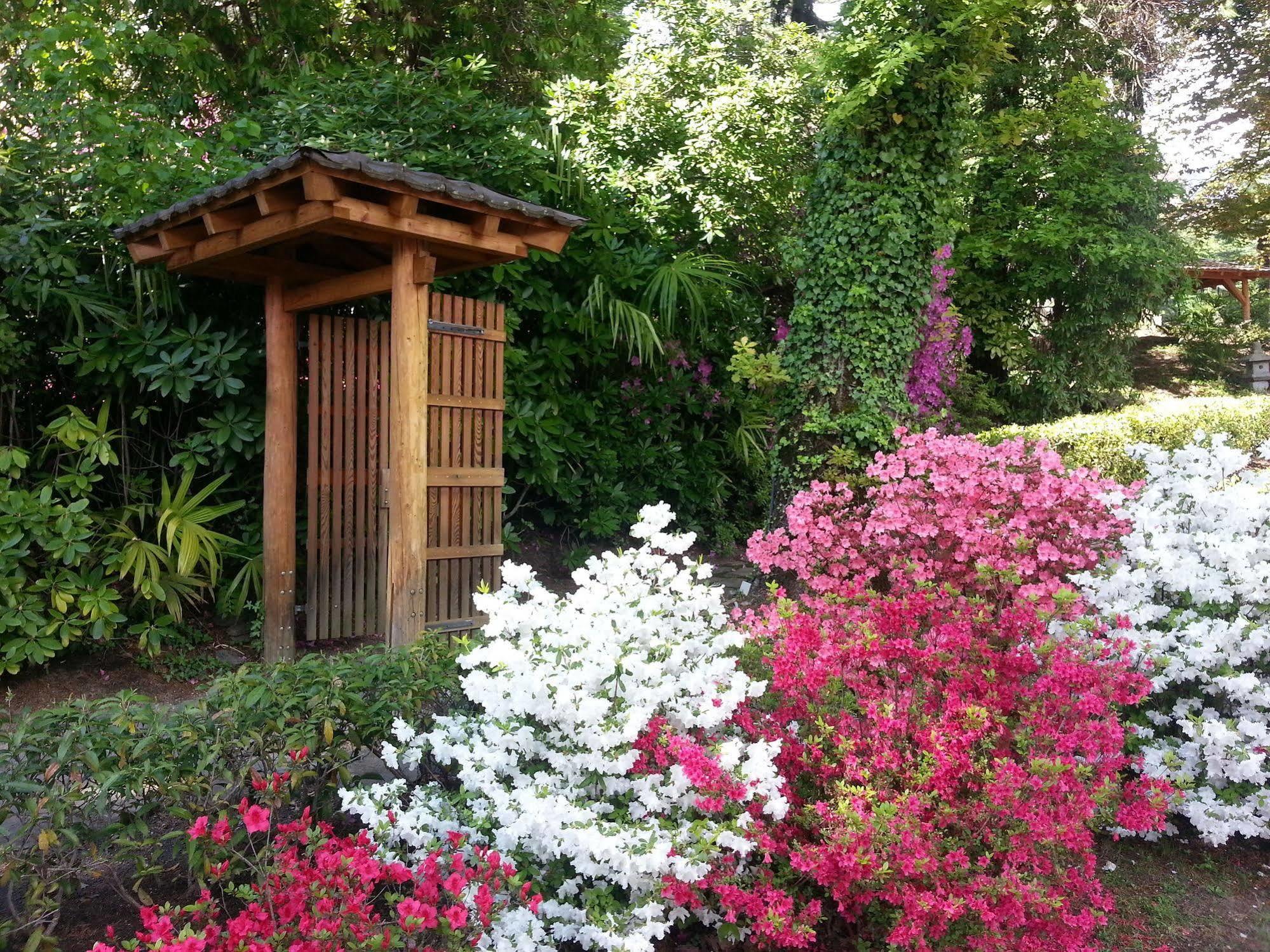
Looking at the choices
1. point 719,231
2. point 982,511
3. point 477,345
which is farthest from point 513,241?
point 719,231

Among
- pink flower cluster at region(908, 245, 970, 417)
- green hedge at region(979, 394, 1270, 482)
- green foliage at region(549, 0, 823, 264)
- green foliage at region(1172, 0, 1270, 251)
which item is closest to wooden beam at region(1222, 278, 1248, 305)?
green foliage at region(1172, 0, 1270, 251)

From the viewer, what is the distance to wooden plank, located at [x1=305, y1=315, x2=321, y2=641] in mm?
4648

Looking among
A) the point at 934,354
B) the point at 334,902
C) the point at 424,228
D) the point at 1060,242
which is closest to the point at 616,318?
the point at 934,354

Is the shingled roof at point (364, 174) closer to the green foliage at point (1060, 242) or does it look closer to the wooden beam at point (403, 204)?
the wooden beam at point (403, 204)

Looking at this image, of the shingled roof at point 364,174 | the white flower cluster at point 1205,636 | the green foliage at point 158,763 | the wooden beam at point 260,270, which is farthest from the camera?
the wooden beam at point 260,270

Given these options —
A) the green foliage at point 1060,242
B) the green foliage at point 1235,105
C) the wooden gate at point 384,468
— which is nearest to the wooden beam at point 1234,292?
the green foliage at point 1235,105

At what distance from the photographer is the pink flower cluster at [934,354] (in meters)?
6.24

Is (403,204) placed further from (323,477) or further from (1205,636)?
(1205,636)

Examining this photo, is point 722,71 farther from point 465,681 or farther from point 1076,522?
point 465,681

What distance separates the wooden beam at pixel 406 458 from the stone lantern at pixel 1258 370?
1464cm

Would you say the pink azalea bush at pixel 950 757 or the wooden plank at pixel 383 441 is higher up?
the wooden plank at pixel 383 441

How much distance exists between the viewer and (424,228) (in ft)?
12.5

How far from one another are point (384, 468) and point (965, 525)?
2.85 m

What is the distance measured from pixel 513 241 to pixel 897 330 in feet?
8.89
